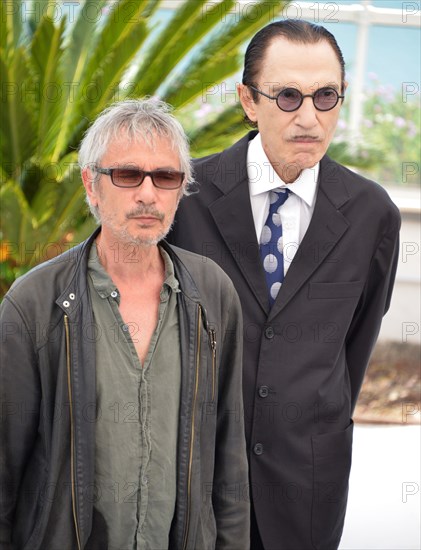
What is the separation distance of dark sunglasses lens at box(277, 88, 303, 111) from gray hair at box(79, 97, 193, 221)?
1.19ft

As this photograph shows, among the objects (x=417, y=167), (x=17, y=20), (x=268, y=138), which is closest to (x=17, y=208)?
(x=17, y=20)

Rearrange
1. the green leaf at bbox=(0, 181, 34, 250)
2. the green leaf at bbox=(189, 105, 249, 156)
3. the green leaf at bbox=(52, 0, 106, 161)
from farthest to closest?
the green leaf at bbox=(189, 105, 249, 156) → the green leaf at bbox=(52, 0, 106, 161) → the green leaf at bbox=(0, 181, 34, 250)

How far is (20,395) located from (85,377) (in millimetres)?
142

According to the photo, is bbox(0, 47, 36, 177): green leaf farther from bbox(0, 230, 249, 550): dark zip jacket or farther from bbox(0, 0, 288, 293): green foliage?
bbox(0, 230, 249, 550): dark zip jacket

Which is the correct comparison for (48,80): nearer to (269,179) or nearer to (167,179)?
(269,179)

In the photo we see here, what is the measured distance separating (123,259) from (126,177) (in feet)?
0.60

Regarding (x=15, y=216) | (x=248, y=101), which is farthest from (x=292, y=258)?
(x=15, y=216)

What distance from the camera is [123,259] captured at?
1.97 metres

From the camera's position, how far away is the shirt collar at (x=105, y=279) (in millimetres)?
1911

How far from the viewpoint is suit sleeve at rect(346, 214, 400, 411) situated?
2457mm

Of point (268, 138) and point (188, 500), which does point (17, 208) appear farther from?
point (188, 500)

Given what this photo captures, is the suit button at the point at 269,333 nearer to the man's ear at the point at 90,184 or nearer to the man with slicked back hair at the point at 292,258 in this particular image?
the man with slicked back hair at the point at 292,258

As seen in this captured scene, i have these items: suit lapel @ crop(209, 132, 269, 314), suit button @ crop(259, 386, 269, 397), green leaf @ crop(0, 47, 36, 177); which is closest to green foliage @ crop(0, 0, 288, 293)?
green leaf @ crop(0, 47, 36, 177)

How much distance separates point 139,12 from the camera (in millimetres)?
4441
